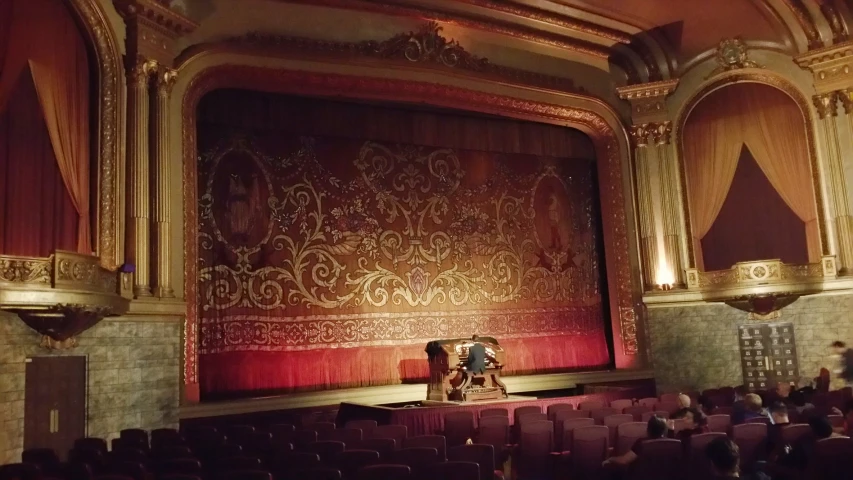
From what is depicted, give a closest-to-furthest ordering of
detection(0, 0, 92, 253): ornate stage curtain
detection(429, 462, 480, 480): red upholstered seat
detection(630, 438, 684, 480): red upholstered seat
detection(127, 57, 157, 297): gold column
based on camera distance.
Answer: detection(429, 462, 480, 480): red upholstered seat, detection(630, 438, 684, 480): red upholstered seat, detection(0, 0, 92, 253): ornate stage curtain, detection(127, 57, 157, 297): gold column

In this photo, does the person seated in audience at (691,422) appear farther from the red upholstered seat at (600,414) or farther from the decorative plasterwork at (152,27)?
the decorative plasterwork at (152,27)

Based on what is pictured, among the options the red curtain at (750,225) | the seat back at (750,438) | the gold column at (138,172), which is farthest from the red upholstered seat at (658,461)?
the red curtain at (750,225)

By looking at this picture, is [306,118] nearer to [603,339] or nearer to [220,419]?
[220,419]

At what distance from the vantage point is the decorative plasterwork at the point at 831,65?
531 inches

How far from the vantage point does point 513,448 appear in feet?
24.6

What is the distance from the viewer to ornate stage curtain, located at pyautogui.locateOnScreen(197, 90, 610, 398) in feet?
40.1

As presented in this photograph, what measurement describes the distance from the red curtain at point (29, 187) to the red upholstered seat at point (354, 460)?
5717 mm

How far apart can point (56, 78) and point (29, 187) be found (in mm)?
1476

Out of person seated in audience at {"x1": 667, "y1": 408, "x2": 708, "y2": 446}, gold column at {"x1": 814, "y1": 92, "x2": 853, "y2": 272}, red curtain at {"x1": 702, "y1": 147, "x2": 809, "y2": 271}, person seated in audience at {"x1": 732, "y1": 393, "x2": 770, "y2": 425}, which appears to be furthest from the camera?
red curtain at {"x1": 702, "y1": 147, "x2": 809, "y2": 271}

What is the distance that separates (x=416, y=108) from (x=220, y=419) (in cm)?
675

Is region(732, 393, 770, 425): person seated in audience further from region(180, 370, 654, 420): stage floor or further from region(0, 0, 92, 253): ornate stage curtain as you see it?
region(0, 0, 92, 253): ornate stage curtain

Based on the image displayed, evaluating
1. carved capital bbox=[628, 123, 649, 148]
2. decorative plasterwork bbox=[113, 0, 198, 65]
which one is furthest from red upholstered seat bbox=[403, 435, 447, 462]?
carved capital bbox=[628, 123, 649, 148]

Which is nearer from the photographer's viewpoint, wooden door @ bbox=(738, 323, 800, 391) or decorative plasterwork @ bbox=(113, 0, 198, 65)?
decorative plasterwork @ bbox=(113, 0, 198, 65)

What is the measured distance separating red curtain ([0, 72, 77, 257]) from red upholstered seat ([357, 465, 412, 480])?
20.9 feet
